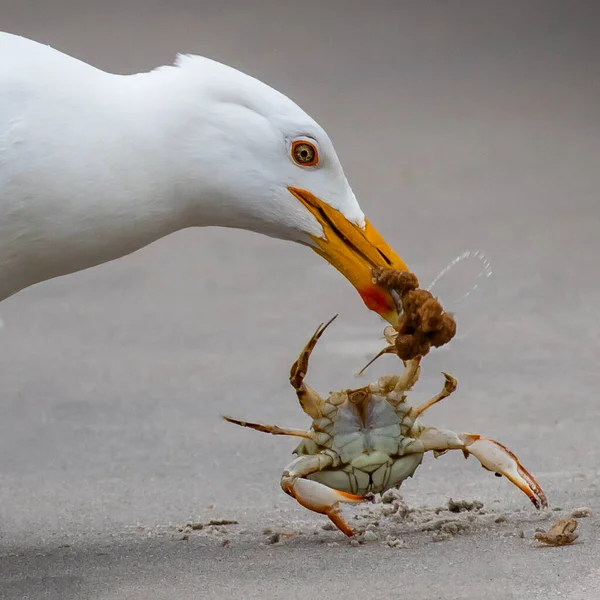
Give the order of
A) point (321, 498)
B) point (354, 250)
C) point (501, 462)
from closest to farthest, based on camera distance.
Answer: point (354, 250) → point (321, 498) → point (501, 462)

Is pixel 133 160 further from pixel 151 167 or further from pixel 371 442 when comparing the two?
pixel 371 442

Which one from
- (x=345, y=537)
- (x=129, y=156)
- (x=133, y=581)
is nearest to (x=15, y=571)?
(x=133, y=581)

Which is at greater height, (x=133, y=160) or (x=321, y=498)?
(x=133, y=160)

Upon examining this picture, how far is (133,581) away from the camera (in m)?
3.31

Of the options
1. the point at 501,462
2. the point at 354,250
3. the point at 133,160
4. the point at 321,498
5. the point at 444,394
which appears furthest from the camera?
the point at 444,394

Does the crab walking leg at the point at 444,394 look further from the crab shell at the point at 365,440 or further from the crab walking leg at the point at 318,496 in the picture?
the crab walking leg at the point at 318,496

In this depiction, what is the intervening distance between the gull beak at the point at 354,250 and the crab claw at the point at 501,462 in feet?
1.54

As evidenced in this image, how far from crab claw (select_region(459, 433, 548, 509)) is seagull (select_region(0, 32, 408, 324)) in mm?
474

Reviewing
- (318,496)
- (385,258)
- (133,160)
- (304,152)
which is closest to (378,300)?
(385,258)

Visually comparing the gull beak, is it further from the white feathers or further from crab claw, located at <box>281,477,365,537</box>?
crab claw, located at <box>281,477,365,537</box>

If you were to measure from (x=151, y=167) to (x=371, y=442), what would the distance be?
887 millimetres

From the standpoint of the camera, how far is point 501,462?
3596 mm

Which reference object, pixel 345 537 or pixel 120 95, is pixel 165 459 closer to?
pixel 345 537

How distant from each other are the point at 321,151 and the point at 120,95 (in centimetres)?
44
